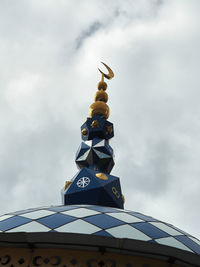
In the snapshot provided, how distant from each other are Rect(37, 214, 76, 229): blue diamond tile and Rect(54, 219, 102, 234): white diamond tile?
16cm

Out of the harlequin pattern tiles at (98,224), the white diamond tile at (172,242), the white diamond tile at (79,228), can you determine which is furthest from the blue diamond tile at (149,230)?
the white diamond tile at (79,228)

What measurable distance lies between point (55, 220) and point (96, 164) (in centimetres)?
704

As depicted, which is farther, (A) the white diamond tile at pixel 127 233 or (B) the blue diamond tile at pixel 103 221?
(B) the blue diamond tile at pixel 103 221

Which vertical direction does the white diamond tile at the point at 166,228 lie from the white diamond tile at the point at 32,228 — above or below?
above

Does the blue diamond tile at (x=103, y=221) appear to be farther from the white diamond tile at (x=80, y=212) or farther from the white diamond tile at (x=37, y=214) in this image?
the white diamond tile at (x=37, y=214)

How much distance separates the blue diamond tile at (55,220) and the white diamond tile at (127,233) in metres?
0.84

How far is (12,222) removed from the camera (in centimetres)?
907

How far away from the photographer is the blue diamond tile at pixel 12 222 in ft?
28.8

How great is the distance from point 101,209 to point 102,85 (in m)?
8.80

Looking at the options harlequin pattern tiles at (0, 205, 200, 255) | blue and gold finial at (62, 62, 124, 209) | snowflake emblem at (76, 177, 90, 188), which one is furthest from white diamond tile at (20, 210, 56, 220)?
snowflake emblem at (76, 177, 90, 188)

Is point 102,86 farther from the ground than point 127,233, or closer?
farther from the ground

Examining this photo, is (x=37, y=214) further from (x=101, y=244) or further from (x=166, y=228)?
(x=101, y=244)

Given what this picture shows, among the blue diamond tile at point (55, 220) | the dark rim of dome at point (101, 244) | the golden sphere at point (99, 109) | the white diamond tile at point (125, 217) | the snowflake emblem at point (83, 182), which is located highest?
the golden sphere at point (99, 109)

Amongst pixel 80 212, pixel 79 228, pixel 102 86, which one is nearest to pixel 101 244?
pixel 79 228
